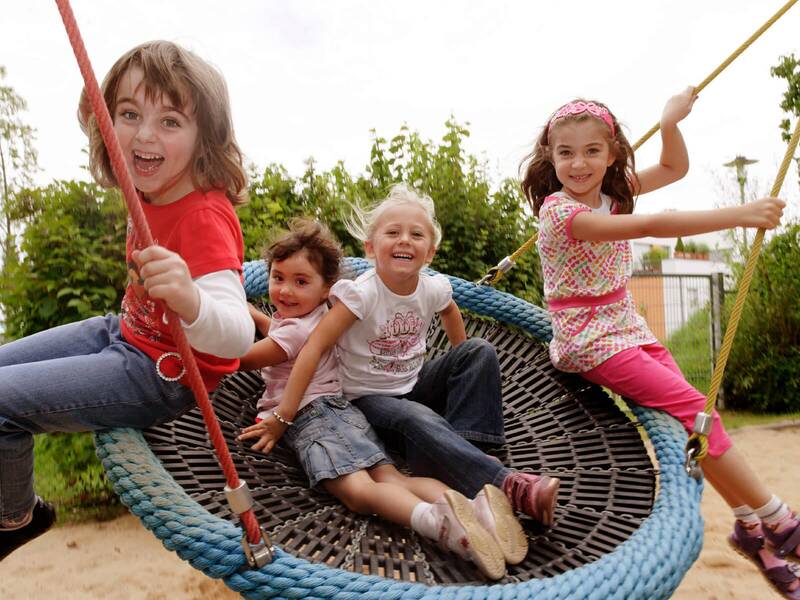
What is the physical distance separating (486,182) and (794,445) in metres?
2.87

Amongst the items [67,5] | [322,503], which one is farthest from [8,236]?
[67,5]

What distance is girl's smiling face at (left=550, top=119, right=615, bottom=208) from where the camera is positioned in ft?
6.26

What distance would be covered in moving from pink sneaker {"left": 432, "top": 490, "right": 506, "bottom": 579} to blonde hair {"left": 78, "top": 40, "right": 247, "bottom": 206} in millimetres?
735

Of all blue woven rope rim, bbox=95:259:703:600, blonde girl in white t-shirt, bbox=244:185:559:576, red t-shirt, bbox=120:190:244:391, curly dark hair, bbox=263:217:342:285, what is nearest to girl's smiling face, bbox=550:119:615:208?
blonde girl in white t-shirt, bbox=244:185:559:576

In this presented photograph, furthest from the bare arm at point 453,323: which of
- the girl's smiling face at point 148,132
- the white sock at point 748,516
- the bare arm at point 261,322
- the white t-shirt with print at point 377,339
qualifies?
the girl's smiling face at point 148,132

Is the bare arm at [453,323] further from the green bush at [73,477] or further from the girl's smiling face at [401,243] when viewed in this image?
the green bush at [73,477]

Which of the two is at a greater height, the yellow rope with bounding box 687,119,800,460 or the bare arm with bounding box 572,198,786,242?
the bare arm with bounding box 572,198,786,242

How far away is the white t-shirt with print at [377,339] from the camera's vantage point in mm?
1797

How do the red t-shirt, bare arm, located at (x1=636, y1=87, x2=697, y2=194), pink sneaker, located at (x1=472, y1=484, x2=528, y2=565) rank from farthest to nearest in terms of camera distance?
bare arm, located at (x1=636, y1=87, x2=697, y2=194) < pink sneaker, located at (x1=472, y1=484, x2=528, y2=565) < the red t-shirt

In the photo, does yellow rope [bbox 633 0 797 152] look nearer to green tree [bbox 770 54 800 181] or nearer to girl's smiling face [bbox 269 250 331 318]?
girl's smiling face [bbox 269 250 331 318]

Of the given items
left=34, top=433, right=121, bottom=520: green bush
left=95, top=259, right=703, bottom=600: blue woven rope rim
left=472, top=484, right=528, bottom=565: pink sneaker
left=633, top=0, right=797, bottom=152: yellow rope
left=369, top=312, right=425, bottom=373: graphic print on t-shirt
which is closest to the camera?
left=95, top=259, right=703, bottom=600: blue woven rope rim

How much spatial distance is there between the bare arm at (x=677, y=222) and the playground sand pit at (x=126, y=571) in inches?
56.7

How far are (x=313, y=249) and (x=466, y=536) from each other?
910 millimetres

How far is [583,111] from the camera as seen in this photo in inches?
75.4
